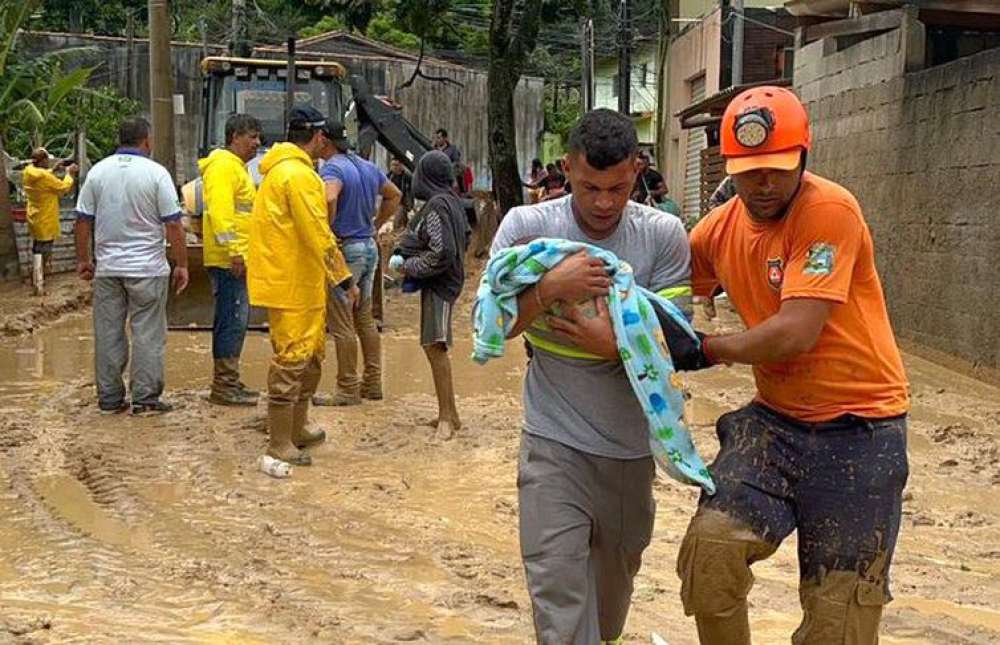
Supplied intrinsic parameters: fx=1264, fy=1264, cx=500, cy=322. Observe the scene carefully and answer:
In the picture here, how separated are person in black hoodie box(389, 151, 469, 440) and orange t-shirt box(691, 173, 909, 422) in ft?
13.9

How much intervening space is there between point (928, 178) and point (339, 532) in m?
7.65

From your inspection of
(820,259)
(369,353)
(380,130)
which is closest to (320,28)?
(380,130)

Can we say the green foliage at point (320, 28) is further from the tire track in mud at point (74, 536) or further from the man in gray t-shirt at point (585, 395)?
the man in gray t-shirt at point (585, 395)

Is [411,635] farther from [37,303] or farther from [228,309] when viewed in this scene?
[37,303]

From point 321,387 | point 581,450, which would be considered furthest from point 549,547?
point 321,387

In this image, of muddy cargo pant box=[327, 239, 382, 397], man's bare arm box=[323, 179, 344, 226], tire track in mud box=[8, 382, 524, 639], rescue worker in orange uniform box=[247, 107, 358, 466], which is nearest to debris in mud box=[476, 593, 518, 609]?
tire track in mud box=[8, 382, 524, 639]

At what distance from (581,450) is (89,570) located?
2.61 meters

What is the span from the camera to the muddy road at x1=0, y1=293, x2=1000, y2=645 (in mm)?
4656

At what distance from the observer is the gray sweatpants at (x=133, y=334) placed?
8516 millimetres

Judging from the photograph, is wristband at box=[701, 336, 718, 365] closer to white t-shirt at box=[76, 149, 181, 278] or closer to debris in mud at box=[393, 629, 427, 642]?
debris in mud at box=[393, 629, 427, 642]

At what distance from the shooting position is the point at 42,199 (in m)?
15.2

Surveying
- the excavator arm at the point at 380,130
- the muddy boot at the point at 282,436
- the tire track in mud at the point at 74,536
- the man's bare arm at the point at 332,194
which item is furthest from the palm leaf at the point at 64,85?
the muddy boot at the point at 282,436

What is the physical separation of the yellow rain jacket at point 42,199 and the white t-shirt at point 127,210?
286 inches

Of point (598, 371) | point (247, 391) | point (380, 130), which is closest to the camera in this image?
point (598, 371)
